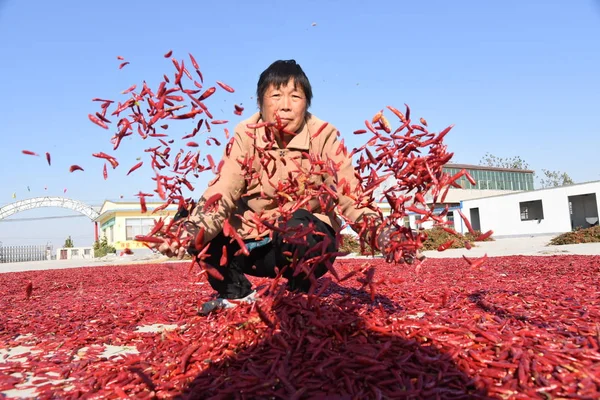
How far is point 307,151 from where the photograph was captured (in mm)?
3418

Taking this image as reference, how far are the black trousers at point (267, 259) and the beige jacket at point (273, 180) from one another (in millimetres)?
121

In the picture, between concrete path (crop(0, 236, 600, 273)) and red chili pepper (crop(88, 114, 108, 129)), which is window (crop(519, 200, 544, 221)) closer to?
concrete path (crop(0, 236, 600, 273))

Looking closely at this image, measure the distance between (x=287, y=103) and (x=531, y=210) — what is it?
131 ft

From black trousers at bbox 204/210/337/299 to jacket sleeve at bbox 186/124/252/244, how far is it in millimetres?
263

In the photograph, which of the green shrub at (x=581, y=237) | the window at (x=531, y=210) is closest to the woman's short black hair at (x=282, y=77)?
the green shrub at (x=581, y=237)

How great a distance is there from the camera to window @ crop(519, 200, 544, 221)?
1446 inches

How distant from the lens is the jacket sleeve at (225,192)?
2.90 m

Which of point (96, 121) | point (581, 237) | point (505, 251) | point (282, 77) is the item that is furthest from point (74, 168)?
point (581, 237)

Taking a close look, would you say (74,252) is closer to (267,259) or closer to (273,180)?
(267,259)

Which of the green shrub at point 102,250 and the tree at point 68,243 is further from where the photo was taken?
the tree at point 68,243

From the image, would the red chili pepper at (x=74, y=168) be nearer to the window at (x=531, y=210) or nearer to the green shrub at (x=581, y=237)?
the green shrub at (x=581, y=237)

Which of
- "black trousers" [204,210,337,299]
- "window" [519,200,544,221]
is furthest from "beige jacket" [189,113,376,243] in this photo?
"window" [519,200,544,221]

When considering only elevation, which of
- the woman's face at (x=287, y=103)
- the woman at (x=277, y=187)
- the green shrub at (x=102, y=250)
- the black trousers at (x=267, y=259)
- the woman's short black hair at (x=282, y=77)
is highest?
the woman's short black hair at (x=282, y=77)

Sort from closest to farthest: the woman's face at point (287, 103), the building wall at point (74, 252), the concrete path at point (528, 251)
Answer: the woman's face at point (287, 103)
the concrete path at point (528, 251)
the building wall at point (74, 252)
